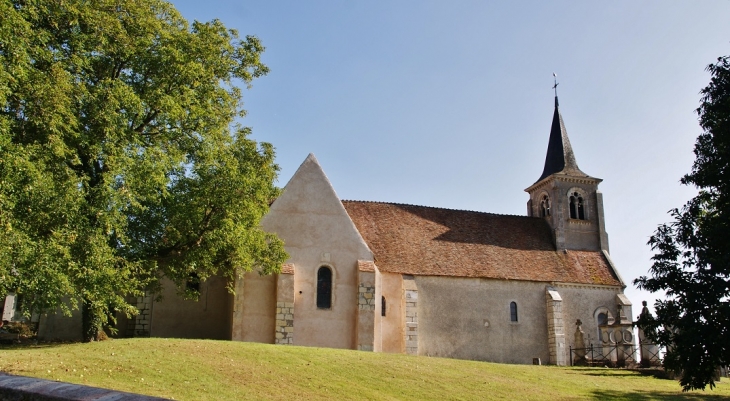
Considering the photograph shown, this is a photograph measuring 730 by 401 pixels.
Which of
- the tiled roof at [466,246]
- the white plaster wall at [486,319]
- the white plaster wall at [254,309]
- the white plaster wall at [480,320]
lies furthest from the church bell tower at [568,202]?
the white plaster wall at [254,309]

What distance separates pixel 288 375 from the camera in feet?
56.2

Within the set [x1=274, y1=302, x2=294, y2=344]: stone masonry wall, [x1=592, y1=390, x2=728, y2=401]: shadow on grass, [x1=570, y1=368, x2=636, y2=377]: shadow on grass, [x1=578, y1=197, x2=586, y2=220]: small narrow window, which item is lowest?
[x1=592, y1=390, x2=728, y2=401]: shadow on grass

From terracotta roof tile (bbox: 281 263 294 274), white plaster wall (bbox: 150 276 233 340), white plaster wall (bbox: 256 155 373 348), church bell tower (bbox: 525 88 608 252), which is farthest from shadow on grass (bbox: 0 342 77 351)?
church bell tower (bbox: 525 88 608 252)

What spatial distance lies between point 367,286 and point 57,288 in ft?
43.2

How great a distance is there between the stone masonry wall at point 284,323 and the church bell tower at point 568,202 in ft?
60.4

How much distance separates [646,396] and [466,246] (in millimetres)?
15177

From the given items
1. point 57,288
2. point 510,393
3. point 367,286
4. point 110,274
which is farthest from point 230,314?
point 510,393

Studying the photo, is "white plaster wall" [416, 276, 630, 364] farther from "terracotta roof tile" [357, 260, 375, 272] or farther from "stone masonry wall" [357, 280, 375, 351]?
"stone masonry wall" [357, 280, 375, 351]

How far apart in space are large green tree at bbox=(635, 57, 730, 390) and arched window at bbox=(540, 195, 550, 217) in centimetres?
1973

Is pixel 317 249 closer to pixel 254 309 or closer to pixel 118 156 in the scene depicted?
pixel 254 309

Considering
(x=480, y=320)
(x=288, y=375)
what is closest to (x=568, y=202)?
(x=480, y=320)

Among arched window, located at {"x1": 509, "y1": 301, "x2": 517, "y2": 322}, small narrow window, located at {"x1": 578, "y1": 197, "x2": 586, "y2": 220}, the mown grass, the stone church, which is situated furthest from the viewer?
small narrow window, located at {"x1": 578, "y1": 197, "x2": 586, "y2": 220}

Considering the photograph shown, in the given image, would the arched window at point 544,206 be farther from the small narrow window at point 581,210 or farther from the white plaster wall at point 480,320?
the white plaster wall at point 480,320

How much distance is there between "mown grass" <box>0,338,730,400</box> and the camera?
15109mm
